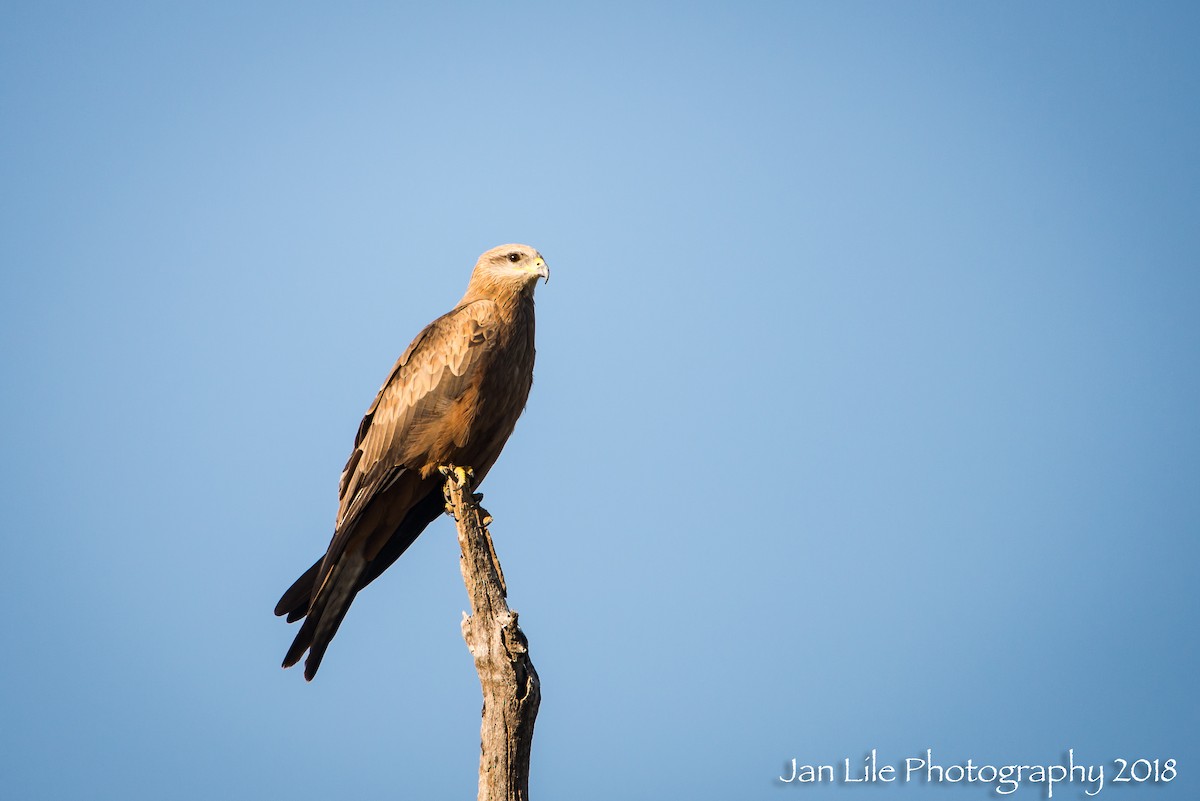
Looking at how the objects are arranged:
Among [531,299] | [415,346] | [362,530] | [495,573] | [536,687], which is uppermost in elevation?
[531,299]

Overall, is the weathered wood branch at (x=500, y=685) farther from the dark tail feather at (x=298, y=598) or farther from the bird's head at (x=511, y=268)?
the bird's head at (x=511, y=268)

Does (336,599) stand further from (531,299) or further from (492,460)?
(531,299)

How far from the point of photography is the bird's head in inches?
307

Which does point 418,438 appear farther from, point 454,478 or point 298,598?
point 298,598

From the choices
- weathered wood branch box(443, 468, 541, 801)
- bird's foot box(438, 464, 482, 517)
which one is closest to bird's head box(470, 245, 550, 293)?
bird's foot box(438, 464, 482, 517)

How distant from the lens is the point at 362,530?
7.30m

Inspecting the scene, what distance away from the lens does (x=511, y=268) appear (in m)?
7.91

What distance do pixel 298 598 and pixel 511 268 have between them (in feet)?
9.07

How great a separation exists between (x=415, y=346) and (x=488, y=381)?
0.71 m

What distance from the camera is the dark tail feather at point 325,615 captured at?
6809 millimetres

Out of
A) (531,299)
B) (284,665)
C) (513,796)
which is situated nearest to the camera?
(513,796)

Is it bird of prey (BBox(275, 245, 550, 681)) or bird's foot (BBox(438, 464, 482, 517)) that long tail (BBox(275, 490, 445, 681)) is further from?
bird's foot (BBox(438, 464, 482, 517))

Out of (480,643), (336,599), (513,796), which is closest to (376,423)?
(336,599)

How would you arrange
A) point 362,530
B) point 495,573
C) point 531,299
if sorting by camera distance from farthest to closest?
point 531,299
point 362,530
point 495,573
